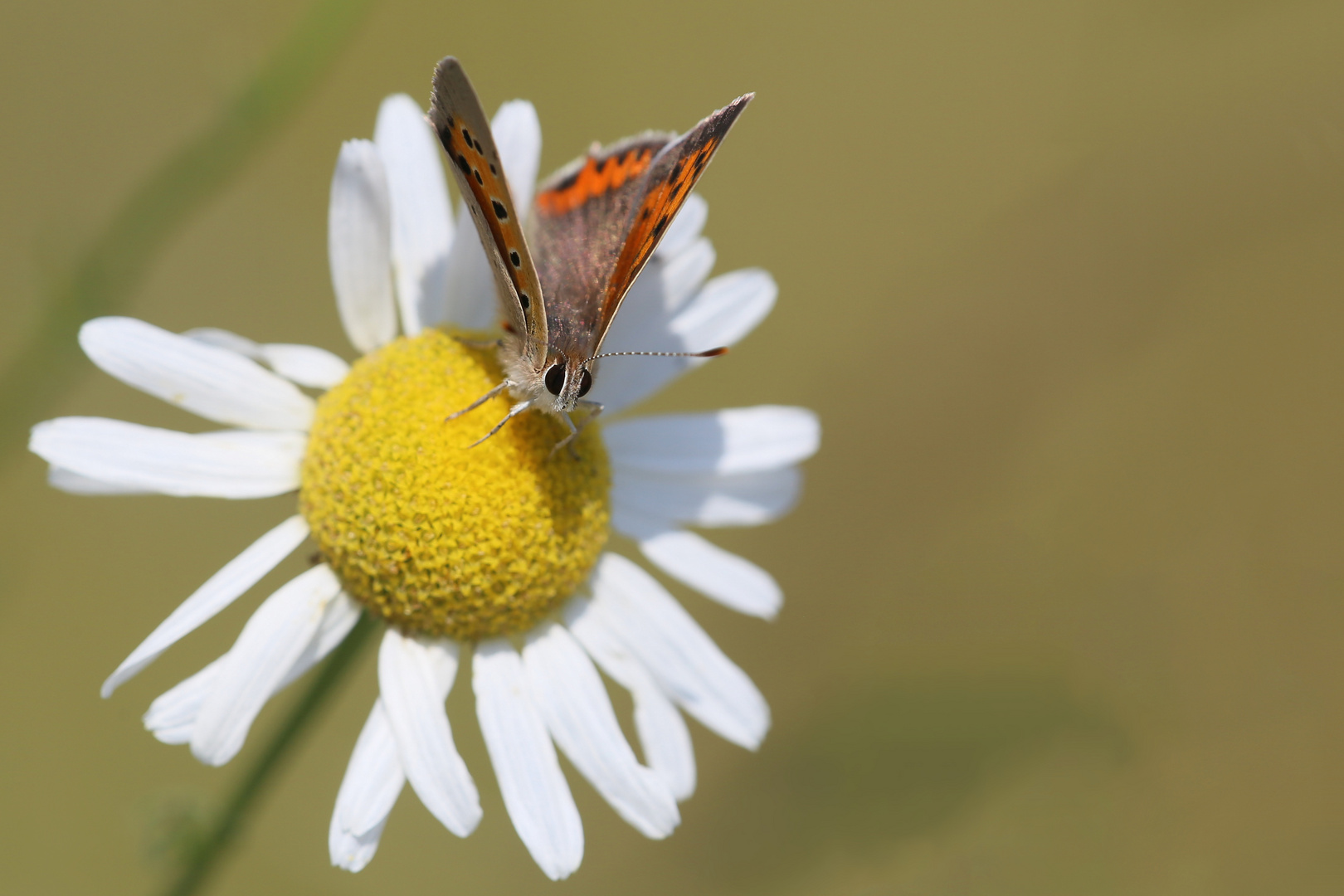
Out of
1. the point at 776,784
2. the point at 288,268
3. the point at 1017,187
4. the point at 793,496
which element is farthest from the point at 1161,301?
the point at 288,268

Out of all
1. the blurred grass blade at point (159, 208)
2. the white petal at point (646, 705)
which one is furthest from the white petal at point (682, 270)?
the blurred grass blade at point (159, 208)

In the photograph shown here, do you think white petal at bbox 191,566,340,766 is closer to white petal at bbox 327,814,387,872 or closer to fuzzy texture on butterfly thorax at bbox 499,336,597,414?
white petal at bbox 327,814,387,872

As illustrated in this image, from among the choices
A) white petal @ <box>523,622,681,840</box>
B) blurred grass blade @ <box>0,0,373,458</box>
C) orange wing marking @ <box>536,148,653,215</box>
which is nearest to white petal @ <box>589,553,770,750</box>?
white petal @ <box>523,622,681,840</box>

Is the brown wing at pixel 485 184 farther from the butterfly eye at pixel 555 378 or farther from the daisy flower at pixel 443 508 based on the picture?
the daisy flower at pixel 443 508

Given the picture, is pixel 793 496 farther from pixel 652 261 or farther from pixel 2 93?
pixel 2 93

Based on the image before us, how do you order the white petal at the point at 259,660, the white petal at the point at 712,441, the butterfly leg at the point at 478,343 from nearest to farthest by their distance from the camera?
the white petal at the point at 259,660
the butterfly leg at the point at 478,343
the white petal at the point at 712,441

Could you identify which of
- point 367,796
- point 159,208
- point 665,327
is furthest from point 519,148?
point 367,796

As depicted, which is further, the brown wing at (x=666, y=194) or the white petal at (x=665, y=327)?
the white petal at (x=665, y=327)
